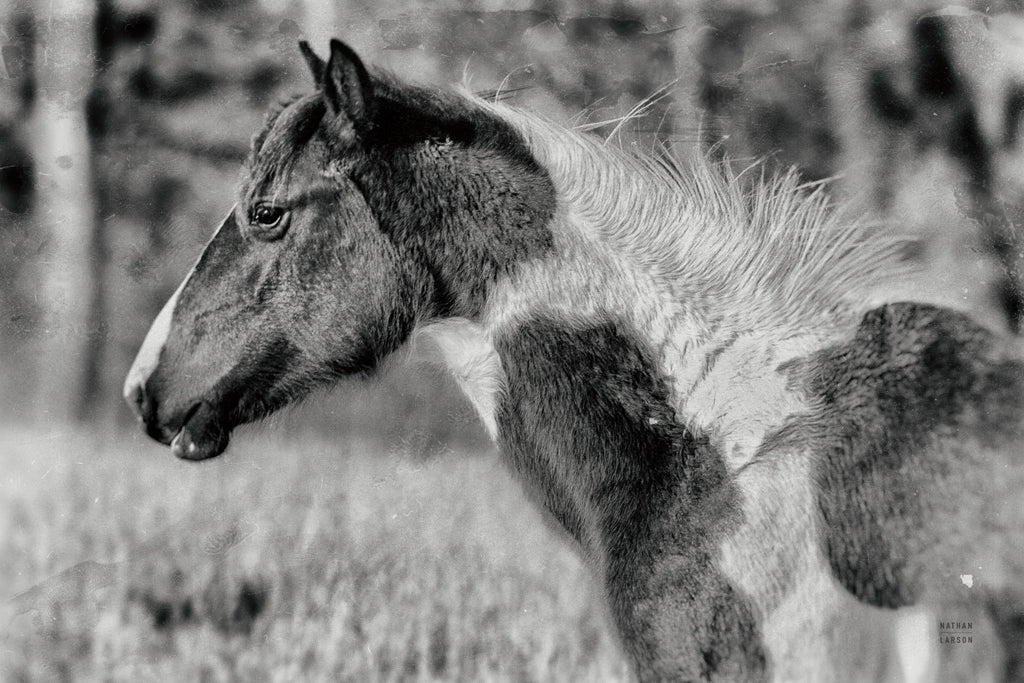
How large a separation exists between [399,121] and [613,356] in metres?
0.72

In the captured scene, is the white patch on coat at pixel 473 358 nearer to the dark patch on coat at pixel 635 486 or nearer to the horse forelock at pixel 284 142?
the dark patch on coat at pixel 635 486

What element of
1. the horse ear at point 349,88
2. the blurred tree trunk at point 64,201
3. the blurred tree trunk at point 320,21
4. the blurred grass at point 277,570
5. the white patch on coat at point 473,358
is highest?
the horse ear at point 349,88

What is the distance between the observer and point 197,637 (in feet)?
8.93

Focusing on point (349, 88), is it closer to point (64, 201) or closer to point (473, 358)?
point (473, 358)

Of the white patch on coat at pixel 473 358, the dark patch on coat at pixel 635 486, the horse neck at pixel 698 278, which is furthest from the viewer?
the white patch on coat at pixel 473 358

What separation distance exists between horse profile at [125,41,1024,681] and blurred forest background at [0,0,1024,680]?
71 centimetres

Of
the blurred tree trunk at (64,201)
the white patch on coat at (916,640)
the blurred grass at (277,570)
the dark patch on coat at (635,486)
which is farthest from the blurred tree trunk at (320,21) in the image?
the white patch on coat at (916,640)

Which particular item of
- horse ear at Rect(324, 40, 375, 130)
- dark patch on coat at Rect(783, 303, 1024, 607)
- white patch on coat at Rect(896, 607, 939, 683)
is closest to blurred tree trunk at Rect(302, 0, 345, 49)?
horse ear at Rect(324, 40, 375, 130)

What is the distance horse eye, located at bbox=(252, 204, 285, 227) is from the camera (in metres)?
2.00

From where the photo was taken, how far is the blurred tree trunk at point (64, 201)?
9.04 ft

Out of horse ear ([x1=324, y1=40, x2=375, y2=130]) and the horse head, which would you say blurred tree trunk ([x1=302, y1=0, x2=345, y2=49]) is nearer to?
the horse head

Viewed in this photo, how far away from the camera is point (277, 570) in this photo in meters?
2.75

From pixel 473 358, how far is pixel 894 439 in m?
0.93

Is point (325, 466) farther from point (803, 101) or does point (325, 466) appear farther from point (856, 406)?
point (803, 101)
